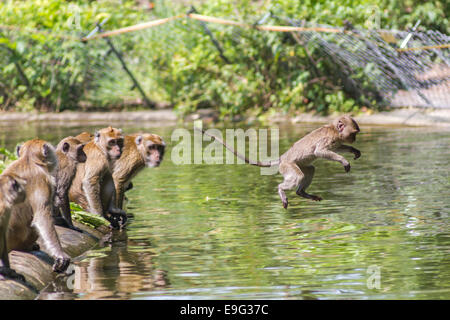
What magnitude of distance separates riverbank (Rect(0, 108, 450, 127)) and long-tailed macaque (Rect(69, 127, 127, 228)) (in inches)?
410

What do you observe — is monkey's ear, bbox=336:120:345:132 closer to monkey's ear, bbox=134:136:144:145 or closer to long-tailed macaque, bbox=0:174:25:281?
monkey's ear, bbox=134:136:144:145

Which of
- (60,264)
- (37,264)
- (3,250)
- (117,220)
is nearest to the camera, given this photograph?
(3,250)

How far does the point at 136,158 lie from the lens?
1014cm

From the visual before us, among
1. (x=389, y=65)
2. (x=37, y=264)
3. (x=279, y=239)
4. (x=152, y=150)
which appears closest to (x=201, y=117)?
(x=389, y=65)

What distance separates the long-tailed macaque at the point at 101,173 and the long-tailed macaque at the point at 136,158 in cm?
18

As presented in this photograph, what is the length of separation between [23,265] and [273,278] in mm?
2072

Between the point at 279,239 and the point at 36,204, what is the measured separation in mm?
2695

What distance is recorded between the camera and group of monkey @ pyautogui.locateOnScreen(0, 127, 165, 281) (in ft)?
23.1

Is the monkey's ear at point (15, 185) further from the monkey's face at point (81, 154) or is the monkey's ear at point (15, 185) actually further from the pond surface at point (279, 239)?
the monkey's face at point (81, 154)

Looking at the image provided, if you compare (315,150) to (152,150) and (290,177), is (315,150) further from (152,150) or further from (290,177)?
(152,150)

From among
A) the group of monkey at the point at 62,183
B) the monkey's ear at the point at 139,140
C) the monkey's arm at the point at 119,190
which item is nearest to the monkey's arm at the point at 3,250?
the group of monkey at the point at 62,183

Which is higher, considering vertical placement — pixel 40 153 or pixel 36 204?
pixel 40 153

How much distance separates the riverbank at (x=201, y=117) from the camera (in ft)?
62.6
